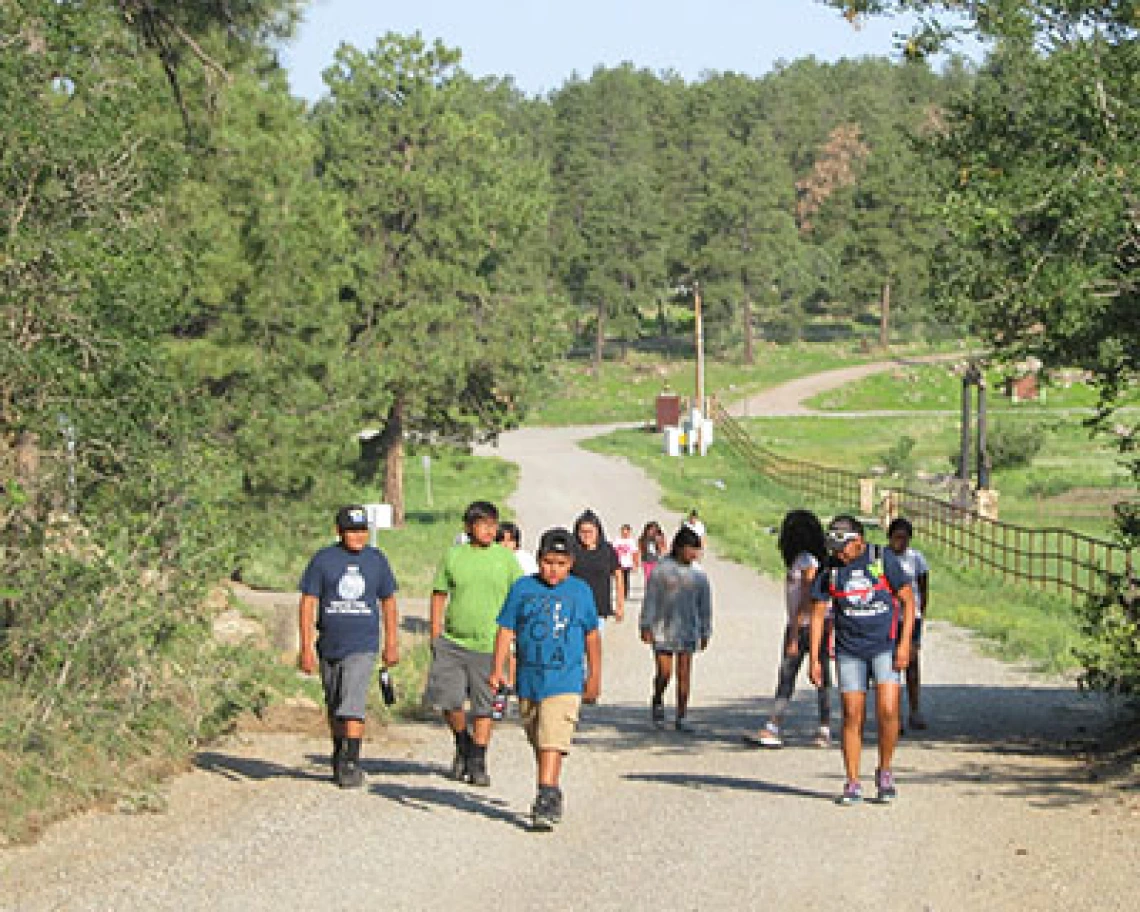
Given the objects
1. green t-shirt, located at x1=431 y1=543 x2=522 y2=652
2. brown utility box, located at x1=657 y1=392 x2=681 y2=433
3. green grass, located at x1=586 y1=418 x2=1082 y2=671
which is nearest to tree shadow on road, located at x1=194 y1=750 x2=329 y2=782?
green t-shirt, located at x1=431 y1=543 x2=522 y2=652

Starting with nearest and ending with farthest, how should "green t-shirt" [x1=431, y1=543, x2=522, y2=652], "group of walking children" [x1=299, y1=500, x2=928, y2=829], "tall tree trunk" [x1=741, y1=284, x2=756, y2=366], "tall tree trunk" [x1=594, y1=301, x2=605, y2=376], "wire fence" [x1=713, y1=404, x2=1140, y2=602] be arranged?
"group of walking children" [x1=299, y1=500, x2=928, y2=829], "green t-shirt" [x1=431, y1=543, x2=522, y2=652], "wire fence" [x1=713, y1=404, x2=1140, y2=602], "tall tree trunk" [x1=594, y1=301, x2=605, y2=376], "tall tree trunk" [x1=741, y1=284, x2=756, y2=366]

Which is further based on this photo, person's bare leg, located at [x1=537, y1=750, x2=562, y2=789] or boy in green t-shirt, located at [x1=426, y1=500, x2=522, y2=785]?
boy in green t-shirt, located at [x1=426, y1=500, x2=522, y2=785]

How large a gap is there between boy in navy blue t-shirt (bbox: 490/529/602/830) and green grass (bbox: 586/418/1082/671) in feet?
36.0

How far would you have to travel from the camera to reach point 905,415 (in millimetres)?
91000

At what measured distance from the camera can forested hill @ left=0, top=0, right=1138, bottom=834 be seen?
1181 cm

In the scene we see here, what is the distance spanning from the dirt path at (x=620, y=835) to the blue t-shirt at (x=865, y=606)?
96 centimetres

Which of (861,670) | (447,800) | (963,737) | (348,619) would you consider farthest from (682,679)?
(348,619)

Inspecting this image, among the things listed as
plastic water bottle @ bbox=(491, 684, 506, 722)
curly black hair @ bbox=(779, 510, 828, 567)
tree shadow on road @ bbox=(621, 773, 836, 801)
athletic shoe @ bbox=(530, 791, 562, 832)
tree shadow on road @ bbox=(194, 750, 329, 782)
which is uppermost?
curly black hair @ bbox=(779, 510, 828, 567)

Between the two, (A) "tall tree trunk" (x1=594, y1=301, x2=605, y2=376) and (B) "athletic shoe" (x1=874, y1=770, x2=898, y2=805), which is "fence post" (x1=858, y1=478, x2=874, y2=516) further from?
(A) "tall tree trunk" (x1=594, y1=301, x2=605, y2=376)

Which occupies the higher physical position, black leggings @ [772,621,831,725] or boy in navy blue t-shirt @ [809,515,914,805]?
boy in navy blue t-shirt @ [809,515,914,805]

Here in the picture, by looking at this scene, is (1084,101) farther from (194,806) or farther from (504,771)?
(194,806)

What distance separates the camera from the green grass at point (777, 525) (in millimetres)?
25672

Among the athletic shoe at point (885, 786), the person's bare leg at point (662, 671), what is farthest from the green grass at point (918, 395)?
the athletic shoe at point (885, 786)

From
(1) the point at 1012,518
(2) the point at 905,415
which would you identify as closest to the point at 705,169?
(2) the point at 905,415
